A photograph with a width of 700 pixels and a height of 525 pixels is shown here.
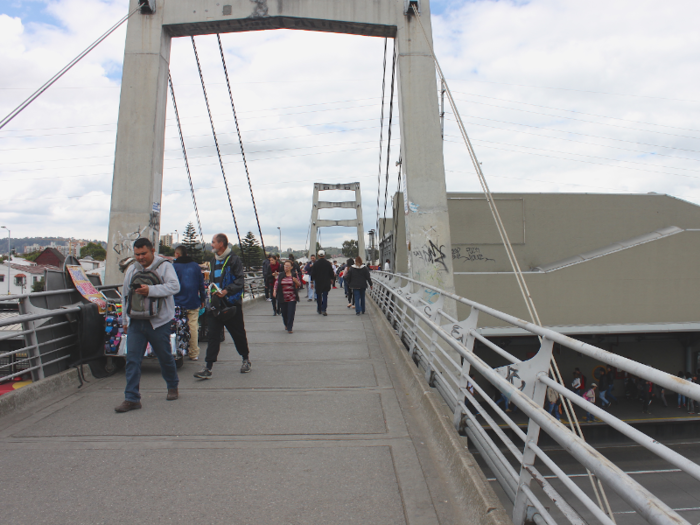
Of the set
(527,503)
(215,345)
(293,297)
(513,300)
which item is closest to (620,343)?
(513,300)

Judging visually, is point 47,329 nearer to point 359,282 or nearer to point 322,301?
point 322,301

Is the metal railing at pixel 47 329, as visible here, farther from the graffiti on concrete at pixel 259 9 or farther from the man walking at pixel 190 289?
the graffiti on concrete at pixel 259 9

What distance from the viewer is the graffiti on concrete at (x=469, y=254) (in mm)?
22453

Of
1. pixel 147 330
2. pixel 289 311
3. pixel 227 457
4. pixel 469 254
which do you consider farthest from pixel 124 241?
pixel 469 254

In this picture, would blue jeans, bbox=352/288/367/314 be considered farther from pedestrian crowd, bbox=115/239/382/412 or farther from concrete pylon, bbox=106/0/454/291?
pedestrian crowd, bbox=115/239/382/412

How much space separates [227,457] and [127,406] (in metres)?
1.65

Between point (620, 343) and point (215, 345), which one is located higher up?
point (215, 345)

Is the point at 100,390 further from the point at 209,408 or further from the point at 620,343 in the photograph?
the point at 620,343

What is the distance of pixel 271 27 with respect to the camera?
10180 millimetres

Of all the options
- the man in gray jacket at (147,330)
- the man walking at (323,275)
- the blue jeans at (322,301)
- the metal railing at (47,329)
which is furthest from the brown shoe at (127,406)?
the blue jeans at (322,301)

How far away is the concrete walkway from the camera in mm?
2807

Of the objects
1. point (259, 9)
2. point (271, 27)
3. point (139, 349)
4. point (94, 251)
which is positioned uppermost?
point (259, 9)

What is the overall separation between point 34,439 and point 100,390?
1.57 m

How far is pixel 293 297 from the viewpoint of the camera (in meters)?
9.63
